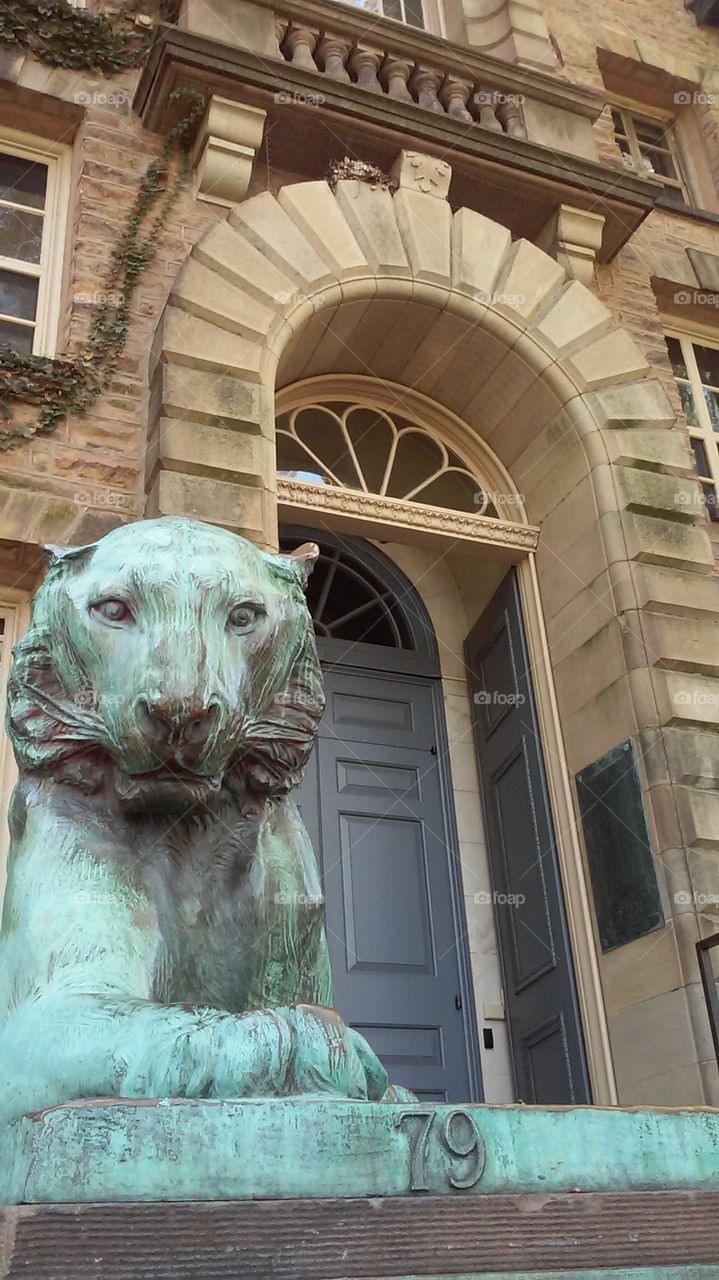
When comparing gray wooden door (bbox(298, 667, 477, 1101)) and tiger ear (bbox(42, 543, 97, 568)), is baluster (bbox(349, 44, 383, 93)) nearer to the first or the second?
gray wooden door (bbox(298, 667, 477, 1101))

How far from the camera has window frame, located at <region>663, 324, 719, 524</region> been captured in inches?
362

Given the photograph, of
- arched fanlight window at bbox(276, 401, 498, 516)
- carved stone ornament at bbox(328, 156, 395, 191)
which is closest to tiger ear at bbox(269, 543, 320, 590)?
arched fanlight window at bbox(276, 401, 498, 516)

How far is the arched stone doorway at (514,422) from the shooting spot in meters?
6.32

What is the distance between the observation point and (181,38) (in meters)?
7.32

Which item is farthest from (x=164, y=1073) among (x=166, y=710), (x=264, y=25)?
(x=264, y=25)

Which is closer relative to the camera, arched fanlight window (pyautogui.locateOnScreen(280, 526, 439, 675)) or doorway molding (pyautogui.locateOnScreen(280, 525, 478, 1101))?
doorway molding (pyautogui.locateOnScreen(280, 525, 478, 1101))

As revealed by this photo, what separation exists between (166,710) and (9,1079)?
18.8 inches

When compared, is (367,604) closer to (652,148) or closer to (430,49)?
(430,49)

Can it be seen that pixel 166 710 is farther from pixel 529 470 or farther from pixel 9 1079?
pixel 529 470

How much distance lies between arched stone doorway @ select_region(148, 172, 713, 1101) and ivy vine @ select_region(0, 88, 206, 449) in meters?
0.48

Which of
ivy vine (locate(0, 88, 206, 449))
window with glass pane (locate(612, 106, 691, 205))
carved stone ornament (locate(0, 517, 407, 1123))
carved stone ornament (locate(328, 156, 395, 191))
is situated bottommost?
carved stone ornament (locate(0, 517, 407, 1123))

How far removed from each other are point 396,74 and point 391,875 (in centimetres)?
562

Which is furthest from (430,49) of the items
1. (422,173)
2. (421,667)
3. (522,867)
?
(522,867)

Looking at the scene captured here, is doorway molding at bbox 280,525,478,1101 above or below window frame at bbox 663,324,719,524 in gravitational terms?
below
